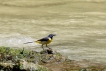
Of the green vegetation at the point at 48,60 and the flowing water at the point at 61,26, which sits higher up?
the green vegetation at the point at 48,60

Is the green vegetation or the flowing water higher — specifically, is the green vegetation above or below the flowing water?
above

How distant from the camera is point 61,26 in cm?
1602

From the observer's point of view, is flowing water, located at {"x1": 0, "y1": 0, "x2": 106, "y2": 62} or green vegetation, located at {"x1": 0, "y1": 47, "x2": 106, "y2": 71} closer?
green vegetation, located at {"x1": 0, "y1": 47, "x2": 106, "y2": 71}

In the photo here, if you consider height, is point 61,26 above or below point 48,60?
below

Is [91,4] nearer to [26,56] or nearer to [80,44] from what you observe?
[80,44]

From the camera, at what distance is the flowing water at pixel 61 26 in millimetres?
11570

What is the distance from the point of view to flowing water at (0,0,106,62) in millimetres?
11570

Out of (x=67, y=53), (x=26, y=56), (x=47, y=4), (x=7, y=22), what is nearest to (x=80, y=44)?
(x=67, y=53)

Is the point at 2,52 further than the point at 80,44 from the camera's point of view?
No

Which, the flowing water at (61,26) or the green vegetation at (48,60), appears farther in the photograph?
the flowing water at (61,26)

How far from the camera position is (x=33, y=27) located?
1562 centimetres

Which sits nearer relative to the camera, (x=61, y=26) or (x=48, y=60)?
(x=48, y=60)

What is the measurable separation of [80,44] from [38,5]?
10728mm

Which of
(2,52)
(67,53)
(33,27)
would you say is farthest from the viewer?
(33,27)
